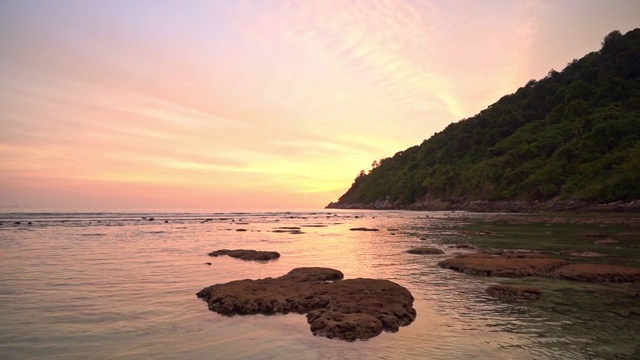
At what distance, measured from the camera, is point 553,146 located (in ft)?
371

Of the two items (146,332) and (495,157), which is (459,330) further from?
(495,157)

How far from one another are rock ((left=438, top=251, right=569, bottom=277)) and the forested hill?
2610 inches

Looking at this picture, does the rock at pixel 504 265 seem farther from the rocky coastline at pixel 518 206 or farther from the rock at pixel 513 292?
the rocky coastline at pixel 518 206

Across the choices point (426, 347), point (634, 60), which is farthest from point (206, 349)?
point (634, 60)

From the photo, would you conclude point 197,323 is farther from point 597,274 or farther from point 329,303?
point 597,274

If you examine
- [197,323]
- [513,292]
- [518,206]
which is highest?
[518,206]

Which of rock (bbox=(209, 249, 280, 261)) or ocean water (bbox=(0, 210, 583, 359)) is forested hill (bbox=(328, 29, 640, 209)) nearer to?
rock (bbox=(209, 249, 280, 261))

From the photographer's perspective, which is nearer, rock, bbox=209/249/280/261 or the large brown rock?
the large brown rock

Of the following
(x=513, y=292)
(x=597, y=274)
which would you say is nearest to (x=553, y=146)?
(x=597, y=274)

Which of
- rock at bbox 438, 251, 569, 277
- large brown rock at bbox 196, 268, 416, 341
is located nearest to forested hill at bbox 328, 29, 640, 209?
rock at bbox 438, 251, 569, 277

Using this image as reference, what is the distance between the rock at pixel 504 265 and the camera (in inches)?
723

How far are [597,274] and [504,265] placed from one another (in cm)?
389

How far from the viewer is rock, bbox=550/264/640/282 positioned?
16297 millimetres

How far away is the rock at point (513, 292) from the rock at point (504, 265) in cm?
395
